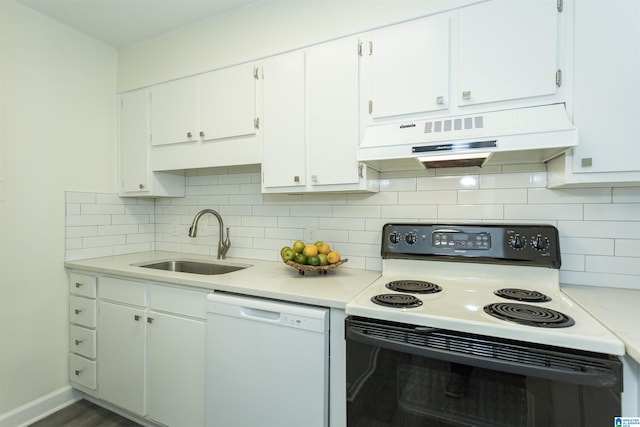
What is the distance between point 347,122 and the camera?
1.60 meters

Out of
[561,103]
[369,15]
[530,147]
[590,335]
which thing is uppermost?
[369,15]

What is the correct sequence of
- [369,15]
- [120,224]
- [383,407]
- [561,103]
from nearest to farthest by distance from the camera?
1. [383,407]
2. [561,103]
3. [369,15]
4. [120,224]

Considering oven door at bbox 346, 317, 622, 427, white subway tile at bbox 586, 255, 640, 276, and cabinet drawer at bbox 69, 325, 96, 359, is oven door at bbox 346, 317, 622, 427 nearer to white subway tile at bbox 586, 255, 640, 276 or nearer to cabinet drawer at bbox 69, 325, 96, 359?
white subway tile at bbox 586, 255, 640, 276

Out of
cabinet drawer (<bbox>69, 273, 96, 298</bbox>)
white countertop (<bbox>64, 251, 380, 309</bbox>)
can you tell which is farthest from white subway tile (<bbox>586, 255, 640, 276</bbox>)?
cabinet drawer (<bbox>69, 273, 96, 298</bbox>)

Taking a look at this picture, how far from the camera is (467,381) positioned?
0.97 metres

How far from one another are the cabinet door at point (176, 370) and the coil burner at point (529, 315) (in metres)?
1.33

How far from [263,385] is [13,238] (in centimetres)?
176

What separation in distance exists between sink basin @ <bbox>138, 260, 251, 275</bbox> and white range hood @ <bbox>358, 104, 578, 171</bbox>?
4.27 ft

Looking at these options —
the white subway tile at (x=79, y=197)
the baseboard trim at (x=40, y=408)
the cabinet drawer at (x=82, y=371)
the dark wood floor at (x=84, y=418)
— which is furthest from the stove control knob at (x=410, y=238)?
the baseboard trim at (x=40, y=408)

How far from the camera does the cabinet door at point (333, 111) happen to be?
159cm

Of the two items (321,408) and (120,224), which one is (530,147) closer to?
(321,408)

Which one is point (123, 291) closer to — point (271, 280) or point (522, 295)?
point (271, 280)

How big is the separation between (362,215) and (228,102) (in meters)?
1.09

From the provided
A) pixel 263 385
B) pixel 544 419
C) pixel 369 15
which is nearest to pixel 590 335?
pixel 544 419
